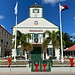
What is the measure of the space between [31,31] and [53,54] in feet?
19.7

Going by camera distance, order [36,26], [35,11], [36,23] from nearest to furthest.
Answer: [36,26], [36,23], [35,11]

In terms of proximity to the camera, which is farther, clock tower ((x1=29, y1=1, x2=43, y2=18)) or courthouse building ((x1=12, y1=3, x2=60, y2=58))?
clock tower ((x1=29, y1=1, x2=43, y2=18))

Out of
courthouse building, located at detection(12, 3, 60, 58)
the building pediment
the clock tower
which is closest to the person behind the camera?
courthouse building, located at detection(12, 3, 60, 58)

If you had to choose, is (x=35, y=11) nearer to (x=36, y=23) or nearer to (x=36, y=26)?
(x=36, y=23)

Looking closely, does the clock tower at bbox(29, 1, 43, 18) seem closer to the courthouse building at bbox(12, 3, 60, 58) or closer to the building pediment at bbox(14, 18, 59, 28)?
the courthouse building at bbox(12, 3, 60, 58)

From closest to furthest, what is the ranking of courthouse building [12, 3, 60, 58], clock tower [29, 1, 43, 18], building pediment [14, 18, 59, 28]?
courthouse building [12, 3, 60, 58] → building pediment [14, 18, 59, 28] → clock tower [29, 1, 43, 18]

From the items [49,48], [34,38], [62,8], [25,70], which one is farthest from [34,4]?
[25,70]

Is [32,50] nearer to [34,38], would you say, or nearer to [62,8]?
[34,38]

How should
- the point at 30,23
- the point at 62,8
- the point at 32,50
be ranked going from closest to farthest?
the point at 62,8 → the point at 32,50 → the point at 30,23

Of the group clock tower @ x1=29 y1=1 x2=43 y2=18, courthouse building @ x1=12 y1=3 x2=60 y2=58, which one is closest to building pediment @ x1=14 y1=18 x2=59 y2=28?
courthouse building @ x1=12 y1=3 x2=60 y2=58

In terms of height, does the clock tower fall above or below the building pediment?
above

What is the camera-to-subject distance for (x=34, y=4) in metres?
31.3

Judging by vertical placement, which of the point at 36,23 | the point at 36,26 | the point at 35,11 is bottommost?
the point at 36,26

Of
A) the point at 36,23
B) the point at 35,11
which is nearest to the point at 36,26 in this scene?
the point at 36,23
